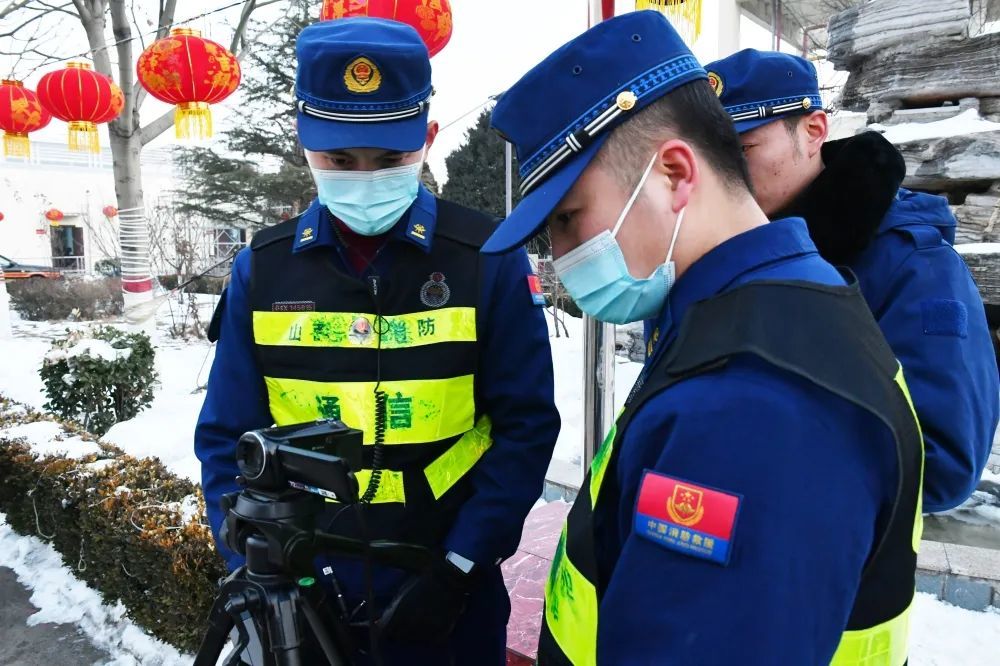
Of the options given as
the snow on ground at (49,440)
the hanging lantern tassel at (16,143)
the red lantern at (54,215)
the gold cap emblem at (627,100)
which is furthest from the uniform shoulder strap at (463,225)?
the red lantern at (54,215)

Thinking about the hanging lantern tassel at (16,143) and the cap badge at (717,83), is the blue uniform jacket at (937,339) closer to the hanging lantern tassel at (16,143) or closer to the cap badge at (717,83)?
the cap badge at (717,83)

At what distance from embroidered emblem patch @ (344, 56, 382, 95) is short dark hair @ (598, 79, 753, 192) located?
0.85 meters

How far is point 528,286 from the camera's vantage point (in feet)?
5.52

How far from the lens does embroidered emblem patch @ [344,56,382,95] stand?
1528 millimetres

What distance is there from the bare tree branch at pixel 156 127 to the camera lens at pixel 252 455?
12.6 m

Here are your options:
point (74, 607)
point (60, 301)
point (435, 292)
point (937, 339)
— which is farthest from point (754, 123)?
point (60, 301)

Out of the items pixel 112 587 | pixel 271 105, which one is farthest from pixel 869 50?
pixel 271 105

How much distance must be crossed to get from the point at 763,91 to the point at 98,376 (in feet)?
20.1

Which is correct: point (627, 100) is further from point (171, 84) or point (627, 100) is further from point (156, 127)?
point (156, 127)

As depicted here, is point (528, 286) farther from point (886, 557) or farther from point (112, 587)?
point (112, 587)

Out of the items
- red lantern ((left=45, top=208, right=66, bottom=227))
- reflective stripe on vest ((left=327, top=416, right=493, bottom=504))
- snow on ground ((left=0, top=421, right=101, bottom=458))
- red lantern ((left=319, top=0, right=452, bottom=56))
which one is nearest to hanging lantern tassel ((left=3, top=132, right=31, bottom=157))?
snow on ground ((left=0, top=421, right=101, bottom=458))

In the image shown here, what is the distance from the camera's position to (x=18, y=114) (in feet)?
31.1

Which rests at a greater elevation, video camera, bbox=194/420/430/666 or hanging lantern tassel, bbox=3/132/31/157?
hanging lantern tassel, bbox=3/132/31/157

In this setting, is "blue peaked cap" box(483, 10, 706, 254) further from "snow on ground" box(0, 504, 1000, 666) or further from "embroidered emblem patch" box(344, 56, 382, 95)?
"snow on ground" box(0, 504, 1000, 666)
